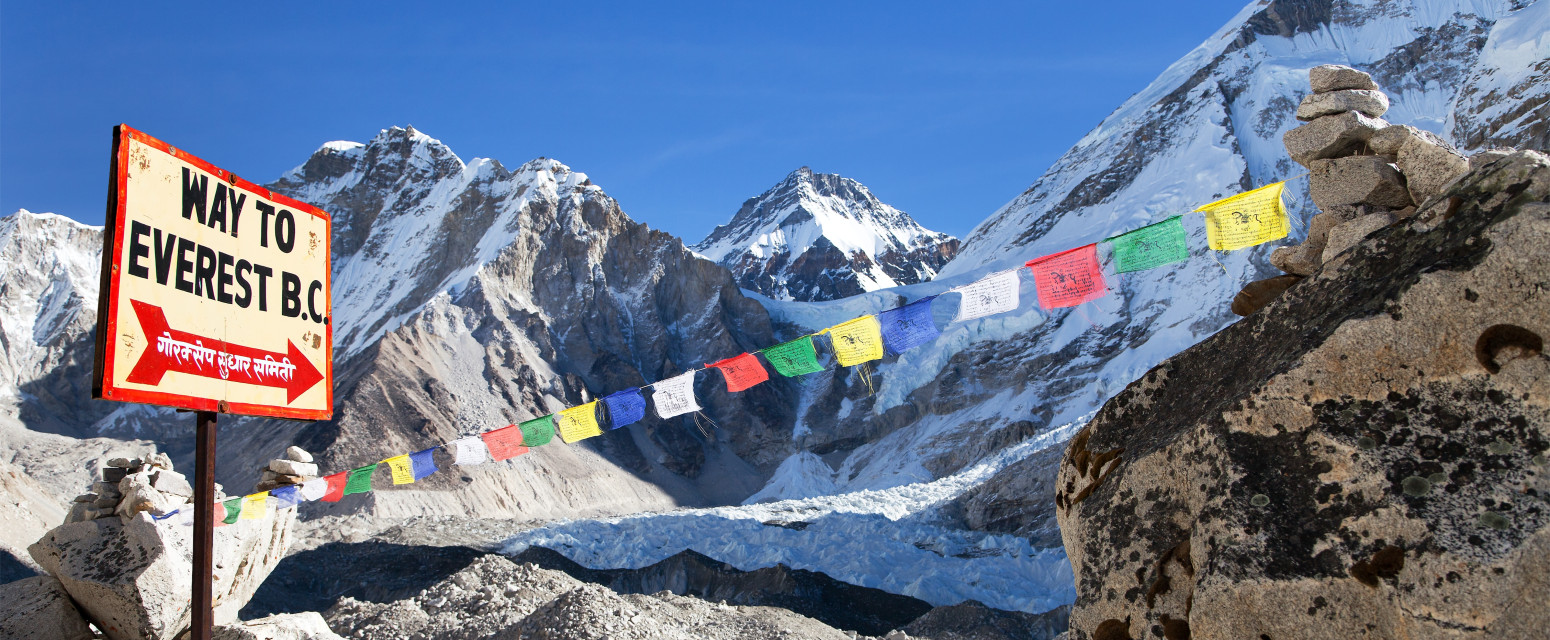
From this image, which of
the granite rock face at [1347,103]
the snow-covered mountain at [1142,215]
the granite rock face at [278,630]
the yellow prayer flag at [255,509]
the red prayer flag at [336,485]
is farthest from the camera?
the snow-covered mountain at [1142,215]

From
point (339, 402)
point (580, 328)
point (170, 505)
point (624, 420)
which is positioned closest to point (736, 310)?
point (580, 328)

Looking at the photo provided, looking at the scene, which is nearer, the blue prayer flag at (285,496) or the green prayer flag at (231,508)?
the blue prayer flag at (285,496)

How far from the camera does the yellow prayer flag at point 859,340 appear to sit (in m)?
14.6

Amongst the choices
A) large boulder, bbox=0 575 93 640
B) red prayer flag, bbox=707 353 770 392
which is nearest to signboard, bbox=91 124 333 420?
large boulder, bbox=0 575 93 640

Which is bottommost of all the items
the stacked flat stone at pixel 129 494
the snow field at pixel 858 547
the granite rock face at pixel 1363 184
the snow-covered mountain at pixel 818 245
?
the snow field at pixel 858 547

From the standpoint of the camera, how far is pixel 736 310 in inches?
3305

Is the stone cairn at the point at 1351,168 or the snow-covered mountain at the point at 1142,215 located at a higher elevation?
the snow-covered mountain at the point at 1142,215

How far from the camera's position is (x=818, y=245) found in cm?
15200

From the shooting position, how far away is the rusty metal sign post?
14.1 feet

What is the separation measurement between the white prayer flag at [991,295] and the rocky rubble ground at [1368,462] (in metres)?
9.91

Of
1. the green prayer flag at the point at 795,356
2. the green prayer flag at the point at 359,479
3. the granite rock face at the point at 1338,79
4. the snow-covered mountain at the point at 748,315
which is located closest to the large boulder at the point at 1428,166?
the granite rock face at the point at 1338,79

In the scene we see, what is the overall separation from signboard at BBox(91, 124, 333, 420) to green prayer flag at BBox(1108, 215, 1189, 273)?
10111 millimetres

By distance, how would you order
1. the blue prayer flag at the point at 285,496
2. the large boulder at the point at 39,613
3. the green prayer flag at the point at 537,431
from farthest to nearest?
1. the green prayer flag at the point at 537,431
2. the blue prayer flag at the point at 285,496
3. the large boulder at the point at 39,613

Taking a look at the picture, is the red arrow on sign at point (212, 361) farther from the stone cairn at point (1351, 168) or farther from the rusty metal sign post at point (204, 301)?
the stone cairn at point (1351, 168)
